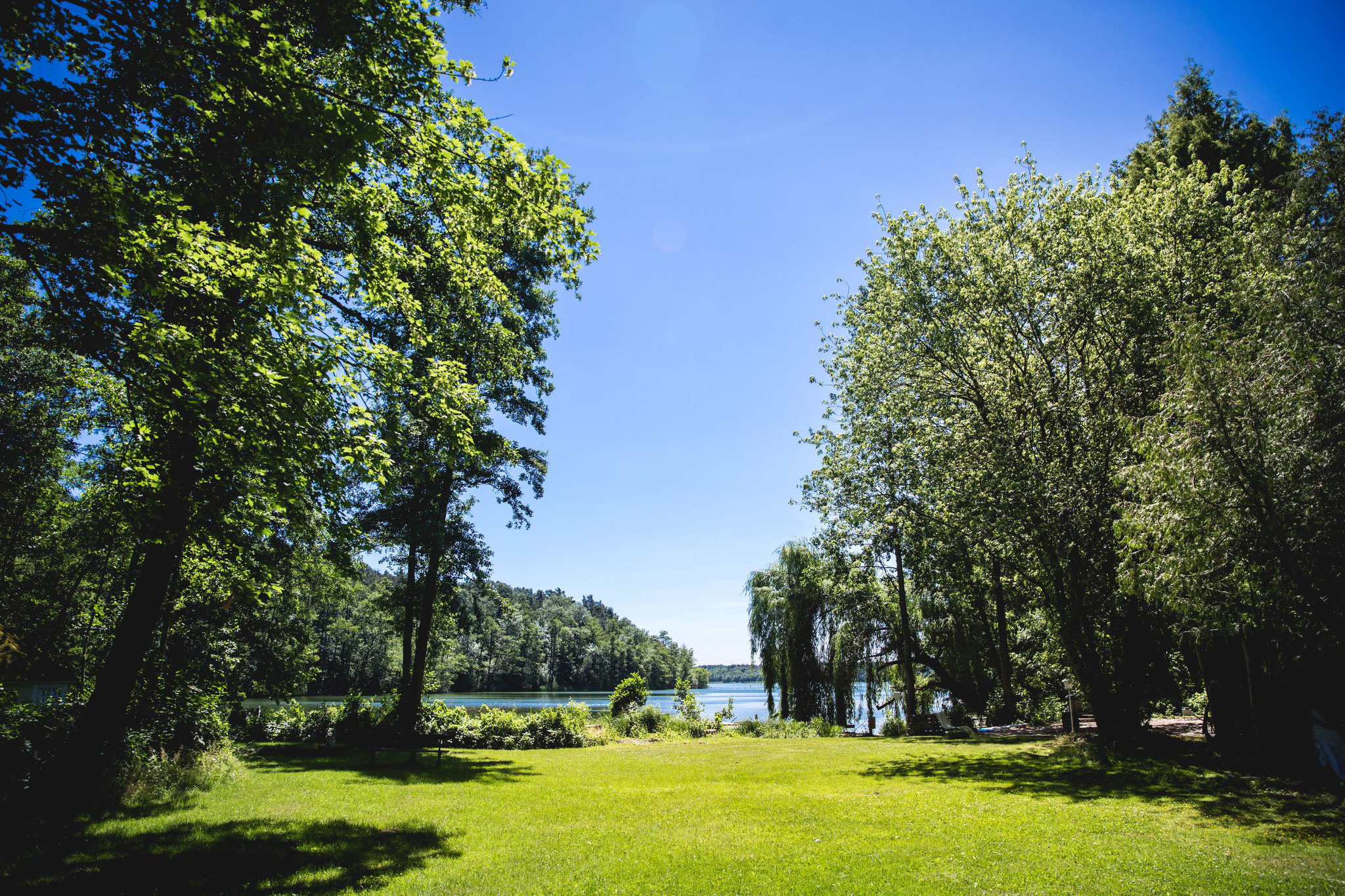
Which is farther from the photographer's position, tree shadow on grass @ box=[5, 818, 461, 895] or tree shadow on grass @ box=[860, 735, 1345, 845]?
tree shadow on grass @ box=[860, 735, 1345, 845]

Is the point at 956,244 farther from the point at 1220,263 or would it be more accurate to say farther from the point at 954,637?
the point at 954,637

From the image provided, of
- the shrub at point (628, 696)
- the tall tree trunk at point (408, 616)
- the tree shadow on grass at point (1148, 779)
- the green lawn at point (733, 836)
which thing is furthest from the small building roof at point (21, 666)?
the tree shadow on grass at point (1148, 779)

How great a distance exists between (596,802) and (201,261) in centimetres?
1075

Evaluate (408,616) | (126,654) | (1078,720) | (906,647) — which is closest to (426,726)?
(408,616)

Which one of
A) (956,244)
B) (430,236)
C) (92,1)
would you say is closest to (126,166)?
(92,1)

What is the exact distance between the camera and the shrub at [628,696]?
1088 inches

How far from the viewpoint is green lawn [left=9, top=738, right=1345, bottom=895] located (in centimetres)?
628

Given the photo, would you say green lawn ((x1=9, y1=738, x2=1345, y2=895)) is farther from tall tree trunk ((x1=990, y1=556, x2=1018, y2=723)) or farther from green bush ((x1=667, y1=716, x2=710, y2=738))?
green bush ((x1=667, y1=716, x2=710, y2=738))

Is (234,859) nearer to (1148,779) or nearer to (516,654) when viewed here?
(1148,779)

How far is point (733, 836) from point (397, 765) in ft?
37.5

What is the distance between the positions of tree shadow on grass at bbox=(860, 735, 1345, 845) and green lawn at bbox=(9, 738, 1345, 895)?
8cm

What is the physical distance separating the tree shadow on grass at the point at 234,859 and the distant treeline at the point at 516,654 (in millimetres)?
16942

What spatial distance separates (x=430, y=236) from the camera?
9.91 m

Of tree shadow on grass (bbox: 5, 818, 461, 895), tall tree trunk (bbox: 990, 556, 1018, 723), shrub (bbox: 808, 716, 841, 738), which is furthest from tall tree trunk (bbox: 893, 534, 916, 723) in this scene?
tree shadow on grass (bbox: 5, 818, 461, 895)
